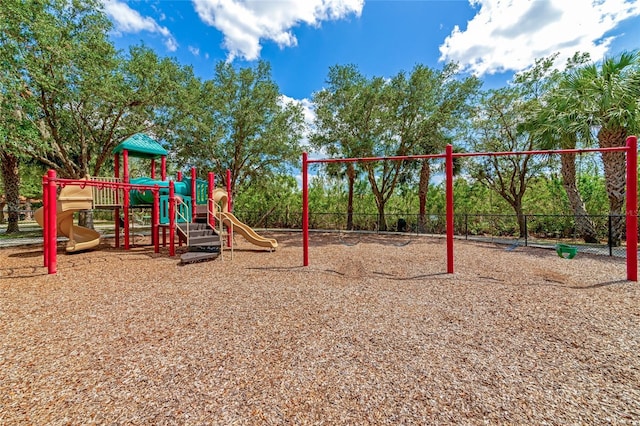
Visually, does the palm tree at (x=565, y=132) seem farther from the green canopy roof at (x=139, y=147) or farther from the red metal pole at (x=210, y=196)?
the green canopy roof at (x=139, y=147)

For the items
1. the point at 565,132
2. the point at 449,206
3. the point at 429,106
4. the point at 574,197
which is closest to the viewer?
the point at 449,206

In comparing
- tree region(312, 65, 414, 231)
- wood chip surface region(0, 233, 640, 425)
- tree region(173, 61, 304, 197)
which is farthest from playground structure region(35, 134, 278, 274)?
tree region(312, 65, 414, 231)

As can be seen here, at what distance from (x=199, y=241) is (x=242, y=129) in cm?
814

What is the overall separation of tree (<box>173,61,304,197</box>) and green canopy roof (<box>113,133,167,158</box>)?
3.78 meters

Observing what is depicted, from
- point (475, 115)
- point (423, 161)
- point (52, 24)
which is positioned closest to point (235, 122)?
point (52, 24)

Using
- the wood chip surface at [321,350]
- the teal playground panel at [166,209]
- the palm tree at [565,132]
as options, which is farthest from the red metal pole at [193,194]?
the palm tree at [565,132]

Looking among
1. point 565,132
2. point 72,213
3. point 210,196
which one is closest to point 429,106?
point 565,132

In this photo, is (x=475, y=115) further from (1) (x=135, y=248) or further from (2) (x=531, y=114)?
(1) (x=135, y=248)

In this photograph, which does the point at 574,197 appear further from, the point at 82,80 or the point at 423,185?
the point at 82,80

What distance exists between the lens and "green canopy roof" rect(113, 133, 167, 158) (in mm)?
8570

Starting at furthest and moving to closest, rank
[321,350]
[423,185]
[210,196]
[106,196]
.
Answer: [423,185], [210,196], [106,196], [321,350]

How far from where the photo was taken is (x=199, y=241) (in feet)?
24.0

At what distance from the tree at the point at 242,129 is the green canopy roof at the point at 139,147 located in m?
3.78

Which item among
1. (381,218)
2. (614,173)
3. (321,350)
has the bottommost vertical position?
(321,350)
